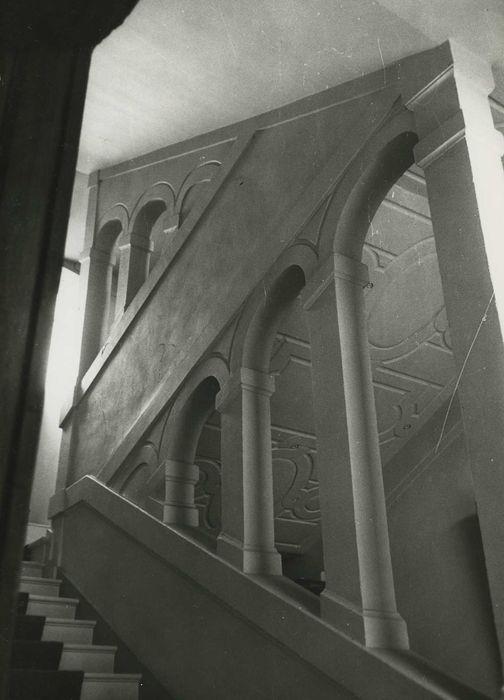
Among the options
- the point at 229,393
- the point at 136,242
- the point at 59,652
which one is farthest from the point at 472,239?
the point at 136,242

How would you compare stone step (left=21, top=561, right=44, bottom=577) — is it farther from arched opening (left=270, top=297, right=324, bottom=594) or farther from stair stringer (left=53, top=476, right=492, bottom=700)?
arched opening (left=270, top=297, right=324, bottom=594)

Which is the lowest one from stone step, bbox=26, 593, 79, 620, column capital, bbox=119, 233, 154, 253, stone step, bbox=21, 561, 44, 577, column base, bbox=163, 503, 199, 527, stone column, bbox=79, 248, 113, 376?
stone step, bbox=26, 593, 79, 620

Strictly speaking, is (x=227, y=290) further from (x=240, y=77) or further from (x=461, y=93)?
(x=461, y=93)

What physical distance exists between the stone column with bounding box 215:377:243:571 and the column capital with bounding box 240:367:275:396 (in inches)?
2.7

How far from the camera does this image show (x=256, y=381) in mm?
5609

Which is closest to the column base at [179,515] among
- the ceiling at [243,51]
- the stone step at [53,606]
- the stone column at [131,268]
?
the stone step at [53,606]

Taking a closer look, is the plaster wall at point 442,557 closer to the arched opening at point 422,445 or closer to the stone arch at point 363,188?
the arched opening at point 422,445

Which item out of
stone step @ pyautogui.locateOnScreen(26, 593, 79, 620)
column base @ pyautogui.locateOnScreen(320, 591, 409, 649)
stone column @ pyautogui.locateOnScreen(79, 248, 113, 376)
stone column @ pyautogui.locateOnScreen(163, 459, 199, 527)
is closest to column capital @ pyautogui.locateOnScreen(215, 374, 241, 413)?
stone column @ pyautogui.locateOnScreen(163, 459, 199, 527)

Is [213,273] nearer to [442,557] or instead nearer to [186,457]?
[186,457]

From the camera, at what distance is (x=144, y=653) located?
5.53m

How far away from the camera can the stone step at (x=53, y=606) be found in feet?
20.3

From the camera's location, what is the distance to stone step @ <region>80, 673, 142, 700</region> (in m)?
4.81

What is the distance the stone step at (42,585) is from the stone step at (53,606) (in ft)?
1.12

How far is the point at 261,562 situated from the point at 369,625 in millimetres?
1216
